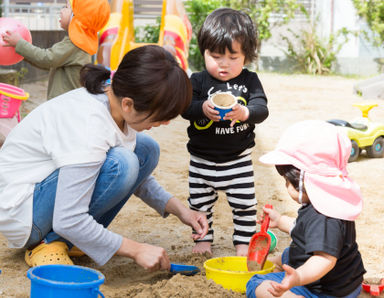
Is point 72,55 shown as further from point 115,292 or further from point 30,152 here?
point 115,292

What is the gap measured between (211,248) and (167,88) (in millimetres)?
909

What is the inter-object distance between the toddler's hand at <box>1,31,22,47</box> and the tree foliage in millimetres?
8489

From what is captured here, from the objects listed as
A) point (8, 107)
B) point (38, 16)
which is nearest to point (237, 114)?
point (8, 107)

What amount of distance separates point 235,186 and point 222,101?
0.38m

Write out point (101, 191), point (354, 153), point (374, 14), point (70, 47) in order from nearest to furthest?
point (101, 191), point (70, 47), point (354, 153), point (374, 14)

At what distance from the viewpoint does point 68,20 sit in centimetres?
408

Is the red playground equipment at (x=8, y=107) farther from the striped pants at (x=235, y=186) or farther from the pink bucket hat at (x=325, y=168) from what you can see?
the pink bucket hat at (x=325, y=168)

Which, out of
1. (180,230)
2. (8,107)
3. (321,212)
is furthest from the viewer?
(8,107)

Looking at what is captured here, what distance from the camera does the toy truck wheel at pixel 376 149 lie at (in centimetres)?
430

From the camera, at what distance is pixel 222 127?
244 cm

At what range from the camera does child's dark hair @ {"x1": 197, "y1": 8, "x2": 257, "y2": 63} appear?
7.68ft

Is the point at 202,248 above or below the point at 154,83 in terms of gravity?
below

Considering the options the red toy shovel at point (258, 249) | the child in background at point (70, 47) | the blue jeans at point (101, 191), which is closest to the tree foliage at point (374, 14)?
the child in background at point (70, 47)

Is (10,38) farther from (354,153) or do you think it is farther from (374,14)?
(374,14)
